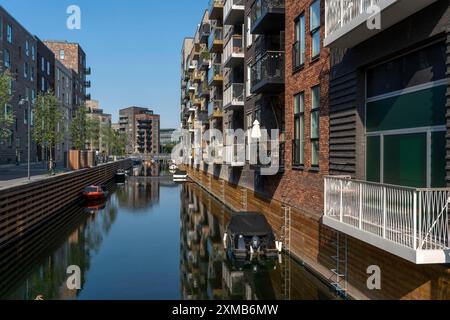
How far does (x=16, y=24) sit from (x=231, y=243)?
52562 millimetres

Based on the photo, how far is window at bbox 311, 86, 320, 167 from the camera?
15.6 metres

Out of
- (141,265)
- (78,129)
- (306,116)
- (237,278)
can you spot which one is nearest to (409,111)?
(306,116)

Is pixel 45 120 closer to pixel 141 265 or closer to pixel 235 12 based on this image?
pixel 235 12

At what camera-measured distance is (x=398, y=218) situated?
8.58 m

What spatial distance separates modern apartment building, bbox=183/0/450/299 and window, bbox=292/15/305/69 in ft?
0.19

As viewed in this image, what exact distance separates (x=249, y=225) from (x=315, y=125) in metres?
4.86

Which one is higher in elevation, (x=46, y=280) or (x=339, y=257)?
(x=339, y=257)

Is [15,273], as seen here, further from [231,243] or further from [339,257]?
[339,257]

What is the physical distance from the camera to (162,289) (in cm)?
1479

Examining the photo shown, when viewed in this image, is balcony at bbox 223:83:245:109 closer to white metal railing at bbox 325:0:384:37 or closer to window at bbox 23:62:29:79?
white metal railing at bbox 325:0:384:37

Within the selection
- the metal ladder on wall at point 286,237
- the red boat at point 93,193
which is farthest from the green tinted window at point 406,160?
the red boat at point 93,193

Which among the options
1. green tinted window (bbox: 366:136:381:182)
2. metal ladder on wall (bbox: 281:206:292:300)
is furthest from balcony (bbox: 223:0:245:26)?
green tinted window (bbox: 366:136:381:182)
